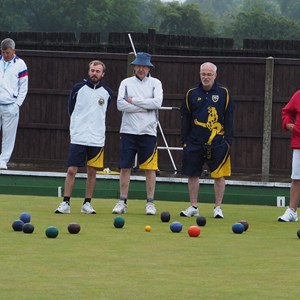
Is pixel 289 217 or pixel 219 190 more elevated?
pixel 219 190

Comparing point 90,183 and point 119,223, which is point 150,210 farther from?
point 119,223

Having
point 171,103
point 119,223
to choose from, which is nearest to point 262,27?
point 171,103

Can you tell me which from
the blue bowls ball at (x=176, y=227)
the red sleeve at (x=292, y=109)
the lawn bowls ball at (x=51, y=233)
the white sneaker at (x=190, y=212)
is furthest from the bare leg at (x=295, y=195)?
the lawn bowls ball at (x=51, y=233)

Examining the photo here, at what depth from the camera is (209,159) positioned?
1438cm

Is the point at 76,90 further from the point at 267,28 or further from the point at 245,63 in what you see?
the point at 267,28

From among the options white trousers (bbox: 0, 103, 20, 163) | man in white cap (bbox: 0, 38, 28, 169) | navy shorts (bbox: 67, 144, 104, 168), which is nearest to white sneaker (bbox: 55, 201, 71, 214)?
navy shorts (bbox: 67, 144, 104, 168)

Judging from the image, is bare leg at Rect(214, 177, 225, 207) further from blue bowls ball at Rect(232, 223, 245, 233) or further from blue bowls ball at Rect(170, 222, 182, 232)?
blue bowls ball at Rect(170, 222, 182, 232)

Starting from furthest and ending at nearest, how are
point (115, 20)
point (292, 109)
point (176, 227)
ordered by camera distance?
point (115, 20) < point (292, 109) < point (176, 227)

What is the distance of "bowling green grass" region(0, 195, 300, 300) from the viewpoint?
827 centimetres

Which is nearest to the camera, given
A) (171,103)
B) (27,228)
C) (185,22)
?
(27,228)

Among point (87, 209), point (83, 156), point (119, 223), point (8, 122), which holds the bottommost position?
point (87, 209)

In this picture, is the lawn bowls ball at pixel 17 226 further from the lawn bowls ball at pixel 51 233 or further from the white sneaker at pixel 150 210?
the white sneaker at pixel 150 210

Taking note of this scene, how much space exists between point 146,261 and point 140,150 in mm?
4986

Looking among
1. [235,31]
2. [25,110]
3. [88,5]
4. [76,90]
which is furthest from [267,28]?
[76,90]
